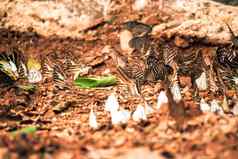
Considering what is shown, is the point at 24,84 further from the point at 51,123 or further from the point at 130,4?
the point at 130,4

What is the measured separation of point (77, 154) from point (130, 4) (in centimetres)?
282

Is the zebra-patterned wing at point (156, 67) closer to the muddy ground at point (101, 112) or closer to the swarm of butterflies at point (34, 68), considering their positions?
the muddy ground at point (101, 112)

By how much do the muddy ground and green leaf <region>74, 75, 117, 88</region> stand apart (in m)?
0.06

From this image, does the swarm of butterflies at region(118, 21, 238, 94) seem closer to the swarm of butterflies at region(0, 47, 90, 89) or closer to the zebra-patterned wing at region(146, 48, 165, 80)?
the zebra-patterned wing at region(146, 48, 165, 80)

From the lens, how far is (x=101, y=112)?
3.72m

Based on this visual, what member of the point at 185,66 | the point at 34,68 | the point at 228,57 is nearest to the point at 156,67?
the point at 185,66

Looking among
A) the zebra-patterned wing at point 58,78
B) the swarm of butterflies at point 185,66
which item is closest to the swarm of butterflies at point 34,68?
the zebra-patterned wing at point 58,78

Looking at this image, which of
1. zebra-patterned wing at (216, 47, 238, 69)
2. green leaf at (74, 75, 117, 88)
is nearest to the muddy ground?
green leaf at (74, 75, 117, 88)

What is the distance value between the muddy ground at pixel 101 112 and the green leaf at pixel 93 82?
0.20 feet

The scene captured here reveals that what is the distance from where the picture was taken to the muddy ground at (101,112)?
250 centimetres

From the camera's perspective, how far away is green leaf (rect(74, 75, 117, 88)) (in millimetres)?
4289

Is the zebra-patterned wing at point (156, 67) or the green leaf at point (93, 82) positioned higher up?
the zebra-patterned wing at point (156, 67)

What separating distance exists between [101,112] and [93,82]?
634mm

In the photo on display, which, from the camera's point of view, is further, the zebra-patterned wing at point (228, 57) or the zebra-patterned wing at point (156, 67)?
the zebra-patterned wing at point (228, 57)
